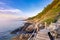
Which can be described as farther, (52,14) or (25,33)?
(52,14)

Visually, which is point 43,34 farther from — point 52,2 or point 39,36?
point 52,2

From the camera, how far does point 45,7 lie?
5734cm

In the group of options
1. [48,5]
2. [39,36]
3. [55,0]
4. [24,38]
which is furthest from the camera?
[48,5]

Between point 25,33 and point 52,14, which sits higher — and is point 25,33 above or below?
below

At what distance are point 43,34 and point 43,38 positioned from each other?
62 cm

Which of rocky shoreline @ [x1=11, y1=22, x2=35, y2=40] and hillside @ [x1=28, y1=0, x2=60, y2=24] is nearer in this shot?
rocky shoreline @ [x1=11, y1=22, x2=35, y2=40]

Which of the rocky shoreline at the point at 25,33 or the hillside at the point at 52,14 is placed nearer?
the rocky shoreline at the point at 25,33

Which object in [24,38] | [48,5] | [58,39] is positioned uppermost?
[48,5]

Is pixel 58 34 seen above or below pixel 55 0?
below

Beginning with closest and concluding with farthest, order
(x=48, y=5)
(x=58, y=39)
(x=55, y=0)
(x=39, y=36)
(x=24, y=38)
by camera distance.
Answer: (x=58, y=39)
(x=39, y=36)
(x=24, y=38)
(x=55, y=0)
(x=48, y=5)

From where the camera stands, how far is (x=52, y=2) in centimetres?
5488

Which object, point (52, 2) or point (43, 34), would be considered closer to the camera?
point (43, 34)

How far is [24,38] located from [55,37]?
11.8 m

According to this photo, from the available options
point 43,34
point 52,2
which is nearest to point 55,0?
point 52,2
